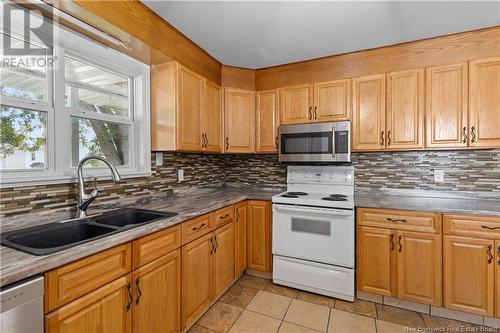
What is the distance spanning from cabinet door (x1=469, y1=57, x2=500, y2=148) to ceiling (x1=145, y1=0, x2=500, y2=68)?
342 millimetres

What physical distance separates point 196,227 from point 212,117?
1279mm

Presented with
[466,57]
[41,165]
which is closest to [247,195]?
[41,165]

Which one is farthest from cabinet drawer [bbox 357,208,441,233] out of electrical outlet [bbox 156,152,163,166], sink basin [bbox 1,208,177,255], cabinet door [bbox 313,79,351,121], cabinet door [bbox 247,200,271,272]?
electrical outlet [bbox 156,152,163,166]

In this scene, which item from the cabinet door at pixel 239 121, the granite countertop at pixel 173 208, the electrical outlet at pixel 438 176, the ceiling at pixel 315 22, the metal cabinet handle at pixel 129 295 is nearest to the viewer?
the granite countertop at pixel 173 208

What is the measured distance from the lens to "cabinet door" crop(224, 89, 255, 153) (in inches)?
112

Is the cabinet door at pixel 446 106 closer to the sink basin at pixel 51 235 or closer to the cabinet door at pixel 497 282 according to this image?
the cabinet door at pixel 497 282

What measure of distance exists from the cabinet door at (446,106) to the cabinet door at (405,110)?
58 millimetres

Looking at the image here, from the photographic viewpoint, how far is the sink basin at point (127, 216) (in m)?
1.64

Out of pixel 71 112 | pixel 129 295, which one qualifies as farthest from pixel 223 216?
pixel 71 112

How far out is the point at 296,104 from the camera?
2748 millimetres

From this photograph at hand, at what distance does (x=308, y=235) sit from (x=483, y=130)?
1.73 m

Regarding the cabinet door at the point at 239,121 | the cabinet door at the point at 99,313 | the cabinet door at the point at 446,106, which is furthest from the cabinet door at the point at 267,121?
the cabinet door at the point at 99,313

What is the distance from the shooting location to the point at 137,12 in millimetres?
1707

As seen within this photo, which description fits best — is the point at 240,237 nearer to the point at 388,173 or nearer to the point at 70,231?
the point at 70,231
